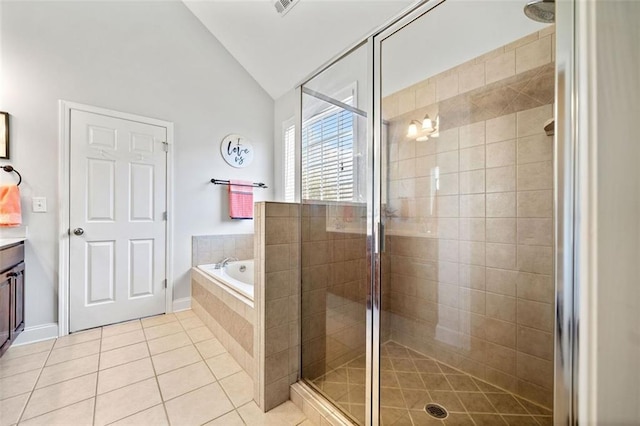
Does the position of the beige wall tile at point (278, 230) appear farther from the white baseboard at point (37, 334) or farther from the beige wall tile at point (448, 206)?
the white baseboard at point (37, 334)

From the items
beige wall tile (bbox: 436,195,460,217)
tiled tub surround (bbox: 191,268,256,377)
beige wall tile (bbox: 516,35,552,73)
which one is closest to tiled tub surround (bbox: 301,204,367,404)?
tiled tub surround (bbox: 191,268,256,377)

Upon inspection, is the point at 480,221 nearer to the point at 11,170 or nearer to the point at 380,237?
the point at 380,237

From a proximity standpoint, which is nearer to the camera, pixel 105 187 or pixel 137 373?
pixel 137 373

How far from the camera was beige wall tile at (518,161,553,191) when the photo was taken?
1351 mm

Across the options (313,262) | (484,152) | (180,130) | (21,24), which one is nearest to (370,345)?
(313,262)

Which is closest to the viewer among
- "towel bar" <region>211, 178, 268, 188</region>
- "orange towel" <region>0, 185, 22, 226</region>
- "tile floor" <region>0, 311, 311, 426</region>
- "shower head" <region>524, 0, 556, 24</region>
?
"shower head" <region>524, 0, 556, 24</region>

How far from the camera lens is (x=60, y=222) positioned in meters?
2.17

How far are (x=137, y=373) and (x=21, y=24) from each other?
9.28ft

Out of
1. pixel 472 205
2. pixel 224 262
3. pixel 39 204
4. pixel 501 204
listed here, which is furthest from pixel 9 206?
pixel 501 204

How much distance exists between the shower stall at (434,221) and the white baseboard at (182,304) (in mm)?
1855

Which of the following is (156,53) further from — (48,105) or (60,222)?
(60,222)

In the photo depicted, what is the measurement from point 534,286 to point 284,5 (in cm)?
281

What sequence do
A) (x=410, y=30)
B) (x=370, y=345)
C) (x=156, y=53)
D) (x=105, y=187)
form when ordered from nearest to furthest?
(x=370, y=345), (x=410, y=30), (x=105, y=187), (x=156, y=53)

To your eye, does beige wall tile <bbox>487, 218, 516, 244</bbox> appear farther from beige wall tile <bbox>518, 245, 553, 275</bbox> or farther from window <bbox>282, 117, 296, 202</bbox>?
window <bbox>282, 117, 296, 202</bbox>
